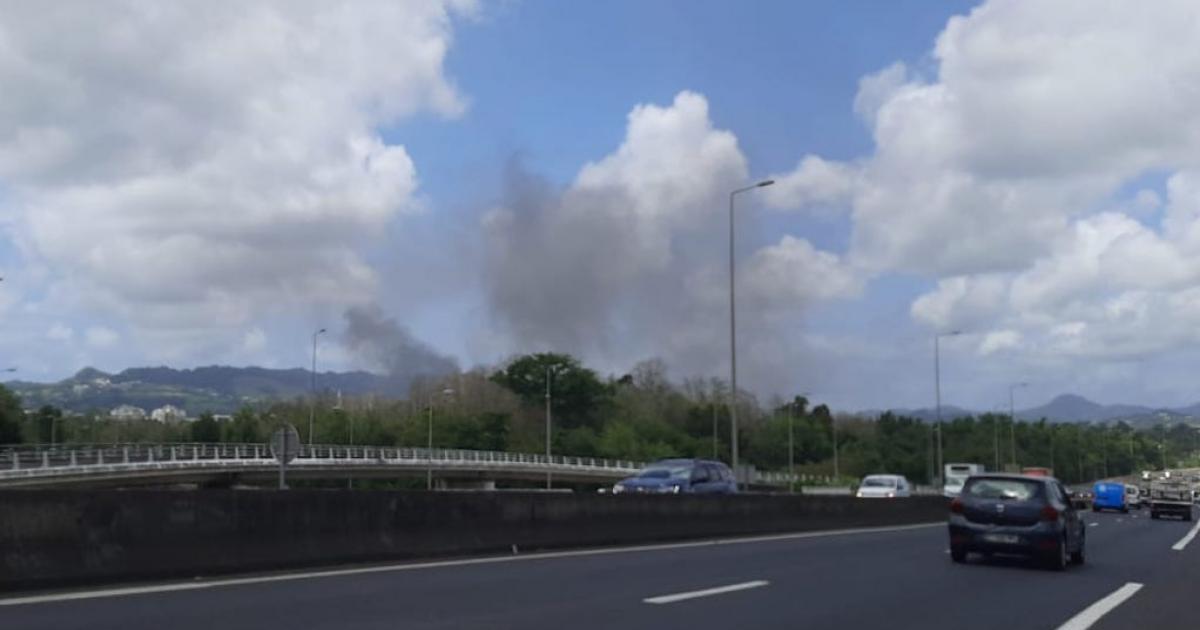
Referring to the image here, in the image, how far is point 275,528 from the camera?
52.5ft

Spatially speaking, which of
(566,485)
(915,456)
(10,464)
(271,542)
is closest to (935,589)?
(271,542)

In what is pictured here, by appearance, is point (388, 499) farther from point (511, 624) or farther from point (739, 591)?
point (511, 624)

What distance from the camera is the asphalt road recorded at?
1145cm

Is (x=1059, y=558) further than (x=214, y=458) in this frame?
No

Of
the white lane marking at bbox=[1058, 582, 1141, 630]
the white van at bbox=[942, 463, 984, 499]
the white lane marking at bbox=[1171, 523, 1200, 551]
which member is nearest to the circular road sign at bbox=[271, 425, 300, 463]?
the white lane marking at bbox=[1058, 582, 1141, 630]

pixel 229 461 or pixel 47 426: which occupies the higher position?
pixel 47 426

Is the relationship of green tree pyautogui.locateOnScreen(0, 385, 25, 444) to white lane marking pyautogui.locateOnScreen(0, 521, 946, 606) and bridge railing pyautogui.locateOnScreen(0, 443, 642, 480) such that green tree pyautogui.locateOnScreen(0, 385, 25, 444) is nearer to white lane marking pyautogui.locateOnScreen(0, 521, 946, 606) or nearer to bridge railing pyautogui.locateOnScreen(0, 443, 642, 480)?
bridge railing pyautogui.locateOnScreen(0, 443, 642, 480)

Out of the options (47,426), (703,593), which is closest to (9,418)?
(47,426)

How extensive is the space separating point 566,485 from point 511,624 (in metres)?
106

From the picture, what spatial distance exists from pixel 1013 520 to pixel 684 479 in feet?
50.2

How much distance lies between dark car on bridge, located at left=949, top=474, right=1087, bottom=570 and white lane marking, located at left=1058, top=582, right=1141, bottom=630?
192cm

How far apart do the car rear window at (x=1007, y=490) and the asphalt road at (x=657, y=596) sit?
1189 millimetres

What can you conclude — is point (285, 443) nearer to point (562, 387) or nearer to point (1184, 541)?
point (1184, 541)

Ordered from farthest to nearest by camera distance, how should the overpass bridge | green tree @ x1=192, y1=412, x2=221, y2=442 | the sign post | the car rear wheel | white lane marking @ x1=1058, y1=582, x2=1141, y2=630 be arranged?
green tree @ x1=192, y1=412, x2=221, y2=442 → the overpass bridge → the sign post → the car rear wheel → white lane marking @ x1=1058, y1=582, x2=1141, y2=630
